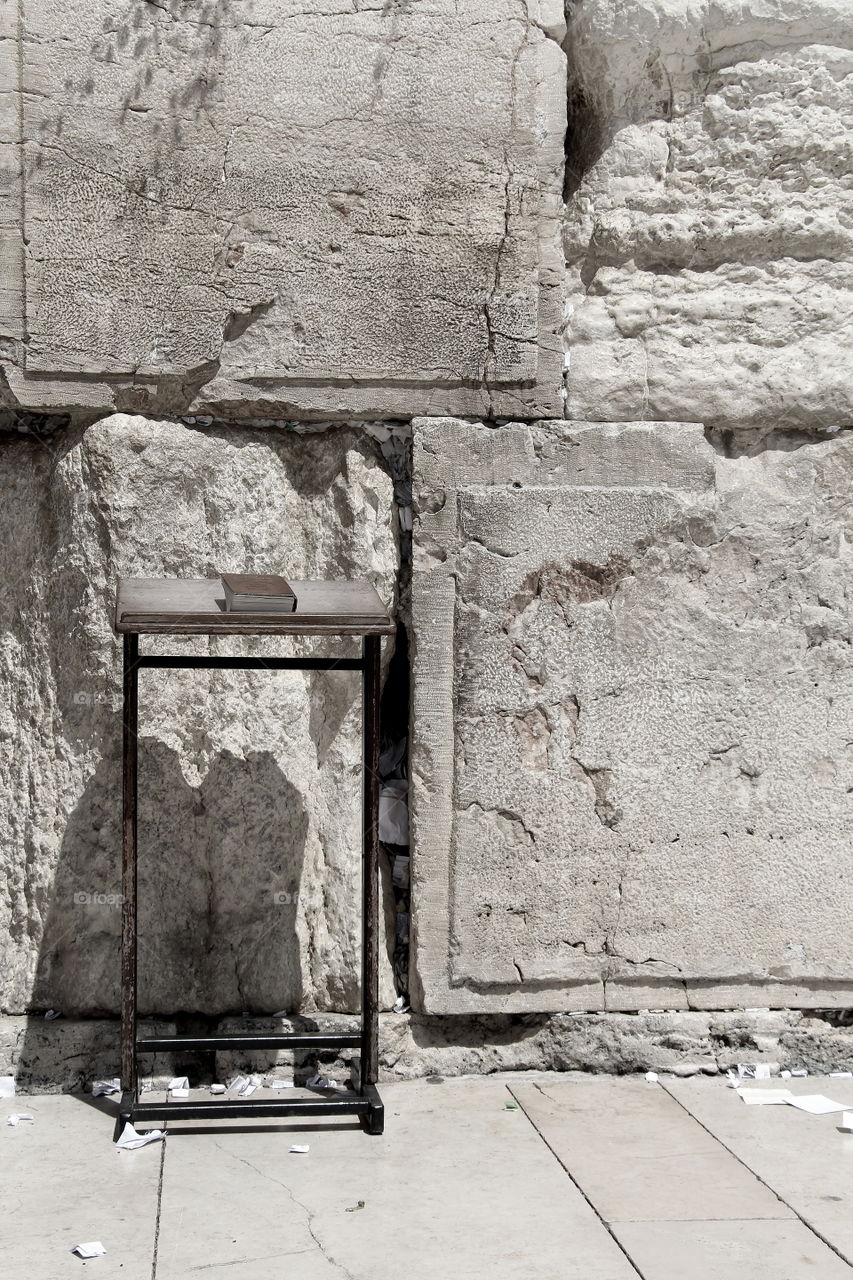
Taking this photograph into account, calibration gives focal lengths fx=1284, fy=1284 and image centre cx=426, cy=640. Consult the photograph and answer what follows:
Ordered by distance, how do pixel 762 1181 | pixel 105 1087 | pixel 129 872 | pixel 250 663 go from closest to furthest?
pixel 762 1181
pixel 129 872
pixel 250 663
pixel 105 1087

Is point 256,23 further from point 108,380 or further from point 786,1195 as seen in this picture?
point 786,1195

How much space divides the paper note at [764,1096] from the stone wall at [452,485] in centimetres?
18

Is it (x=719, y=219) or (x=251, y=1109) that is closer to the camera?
(x=251, y=1109)

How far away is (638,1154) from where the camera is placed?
122 inches

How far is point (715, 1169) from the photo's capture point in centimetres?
301

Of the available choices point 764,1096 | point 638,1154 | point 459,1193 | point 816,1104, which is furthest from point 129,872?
point 816,1104

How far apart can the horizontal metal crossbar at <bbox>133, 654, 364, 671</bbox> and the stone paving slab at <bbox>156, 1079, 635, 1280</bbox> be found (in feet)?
3.83

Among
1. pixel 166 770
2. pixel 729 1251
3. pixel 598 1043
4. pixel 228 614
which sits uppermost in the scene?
pixel 228 614

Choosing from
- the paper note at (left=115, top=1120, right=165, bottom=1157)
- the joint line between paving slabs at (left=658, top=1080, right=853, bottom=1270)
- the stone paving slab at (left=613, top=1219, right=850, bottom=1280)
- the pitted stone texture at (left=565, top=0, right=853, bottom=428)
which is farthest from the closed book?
the joint line between paving slabs at (left=658, top=1080, right=853, bottom=1270)

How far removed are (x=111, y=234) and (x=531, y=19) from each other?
1345mm

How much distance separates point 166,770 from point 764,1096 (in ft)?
6.12

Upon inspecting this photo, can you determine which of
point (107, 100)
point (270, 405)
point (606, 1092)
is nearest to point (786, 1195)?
point (606, 1092)

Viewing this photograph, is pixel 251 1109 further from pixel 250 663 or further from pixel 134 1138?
pixel 250 663

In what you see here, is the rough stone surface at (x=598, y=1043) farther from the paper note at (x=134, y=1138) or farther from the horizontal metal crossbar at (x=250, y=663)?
the horizontal metal crossbar at (x=250, y=663)
